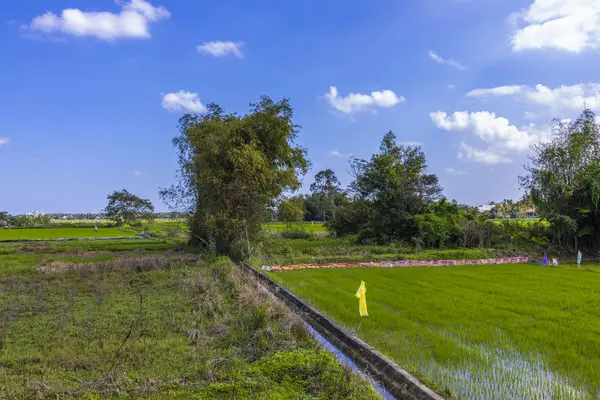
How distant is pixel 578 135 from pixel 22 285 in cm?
2138

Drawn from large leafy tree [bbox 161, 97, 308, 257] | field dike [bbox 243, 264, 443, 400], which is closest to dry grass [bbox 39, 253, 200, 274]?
large leafy tree [bbox 161, 97, 308, 257]

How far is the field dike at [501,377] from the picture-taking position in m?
3.57

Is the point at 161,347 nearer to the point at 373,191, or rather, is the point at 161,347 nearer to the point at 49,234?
the point at 373,191

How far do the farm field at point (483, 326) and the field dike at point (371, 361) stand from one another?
0.19m

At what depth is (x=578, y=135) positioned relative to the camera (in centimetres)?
1767

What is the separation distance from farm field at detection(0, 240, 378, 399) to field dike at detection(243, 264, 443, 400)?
0.42 m

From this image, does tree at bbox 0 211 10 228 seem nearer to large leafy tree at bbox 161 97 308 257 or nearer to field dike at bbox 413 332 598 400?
large leafy tree at bbox 161 97 308 257

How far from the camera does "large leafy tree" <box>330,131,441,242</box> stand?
19.4 metres

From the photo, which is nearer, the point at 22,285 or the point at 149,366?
the point at 149,366

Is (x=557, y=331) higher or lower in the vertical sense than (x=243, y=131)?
lower

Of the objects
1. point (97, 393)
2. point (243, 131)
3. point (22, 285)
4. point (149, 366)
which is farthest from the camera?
point (243, 131)

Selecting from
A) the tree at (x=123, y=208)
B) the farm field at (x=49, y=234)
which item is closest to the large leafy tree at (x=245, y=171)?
the farm field at (x=49, y=234)

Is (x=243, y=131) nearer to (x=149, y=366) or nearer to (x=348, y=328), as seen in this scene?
(x=348, y=328)

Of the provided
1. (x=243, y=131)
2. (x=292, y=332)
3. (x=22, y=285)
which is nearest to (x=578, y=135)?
(x=243, y=131)
